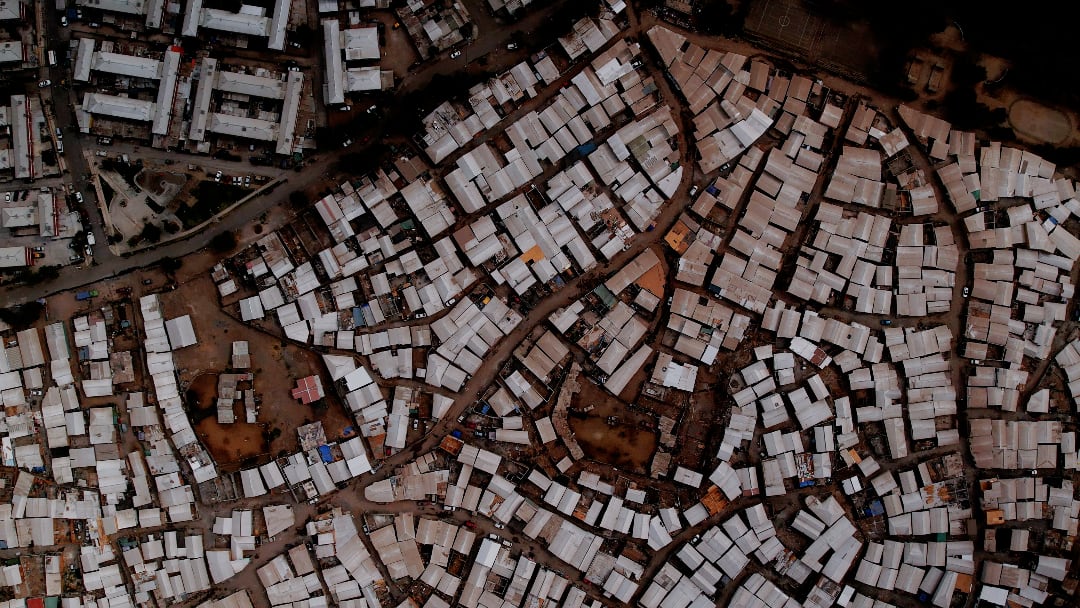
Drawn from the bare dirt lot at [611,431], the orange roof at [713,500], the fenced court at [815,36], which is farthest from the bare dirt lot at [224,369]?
the fenced court at [815,36]

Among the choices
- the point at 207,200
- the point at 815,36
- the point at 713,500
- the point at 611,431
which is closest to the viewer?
the point at 207,200

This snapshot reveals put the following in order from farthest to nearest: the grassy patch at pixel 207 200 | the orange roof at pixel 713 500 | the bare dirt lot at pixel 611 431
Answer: the bare dirt lot at pixel 611 431, the orange roof at pixel 713 500, the grassy patch at pixel 207 200

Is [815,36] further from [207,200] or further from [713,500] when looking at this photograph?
[207,200]

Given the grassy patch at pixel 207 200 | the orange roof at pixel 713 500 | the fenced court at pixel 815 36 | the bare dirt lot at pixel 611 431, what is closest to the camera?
the grassy patch at pixel 207 200

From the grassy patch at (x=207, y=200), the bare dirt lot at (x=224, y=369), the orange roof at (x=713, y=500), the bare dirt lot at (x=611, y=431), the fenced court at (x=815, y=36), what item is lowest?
the bare dirt lot at (x=224, y=369)

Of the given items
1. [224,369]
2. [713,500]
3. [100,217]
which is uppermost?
[100,217]

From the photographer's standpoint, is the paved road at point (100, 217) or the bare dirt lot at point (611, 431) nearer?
the paved road at point (100, 217)

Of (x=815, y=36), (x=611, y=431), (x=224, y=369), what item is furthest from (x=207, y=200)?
(x=815, y=36)

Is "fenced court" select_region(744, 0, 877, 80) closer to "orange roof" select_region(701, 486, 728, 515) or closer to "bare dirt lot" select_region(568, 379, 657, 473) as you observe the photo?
"bare dirt lot" select_region(568, 379, 657, 473)

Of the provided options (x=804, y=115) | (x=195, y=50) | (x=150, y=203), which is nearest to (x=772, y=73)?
(x=804, y=115)

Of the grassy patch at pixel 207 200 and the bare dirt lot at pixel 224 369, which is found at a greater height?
the grassy patch at pixel 207 200

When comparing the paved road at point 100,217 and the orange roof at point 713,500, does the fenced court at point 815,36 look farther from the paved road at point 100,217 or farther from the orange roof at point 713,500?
the orange roof at point 713,500
